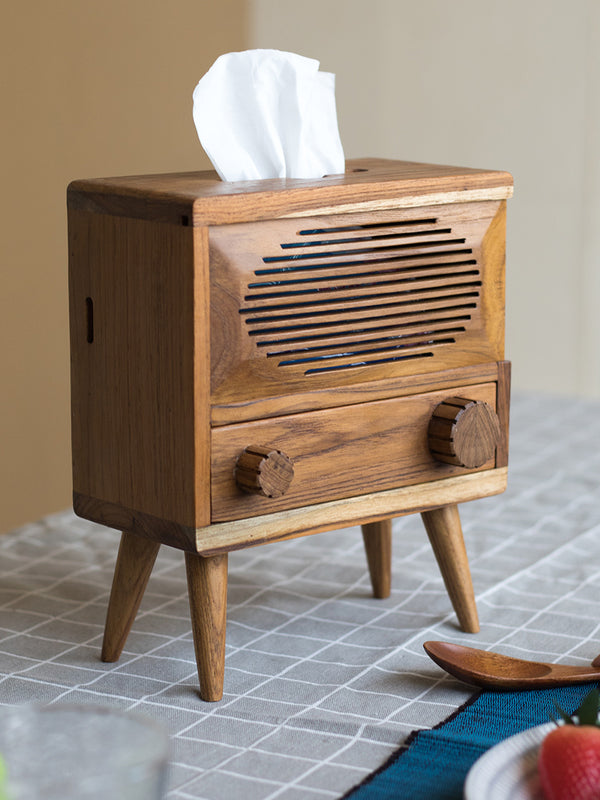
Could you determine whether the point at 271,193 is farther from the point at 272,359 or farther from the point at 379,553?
the point at 379,553

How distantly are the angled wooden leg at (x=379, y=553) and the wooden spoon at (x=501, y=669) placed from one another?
0.69 feet

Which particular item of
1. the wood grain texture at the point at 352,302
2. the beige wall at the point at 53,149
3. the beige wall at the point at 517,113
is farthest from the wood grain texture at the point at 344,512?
the beige wall at the point at 517,113

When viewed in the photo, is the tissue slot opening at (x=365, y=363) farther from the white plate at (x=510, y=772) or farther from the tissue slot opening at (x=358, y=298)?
the white plate at (x=510, y=772)

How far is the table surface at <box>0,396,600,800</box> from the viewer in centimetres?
94

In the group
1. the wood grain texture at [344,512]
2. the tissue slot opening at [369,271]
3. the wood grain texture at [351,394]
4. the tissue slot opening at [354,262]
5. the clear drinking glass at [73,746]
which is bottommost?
the clear drinking glass at [73,746]

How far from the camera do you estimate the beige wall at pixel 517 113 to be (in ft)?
7.39

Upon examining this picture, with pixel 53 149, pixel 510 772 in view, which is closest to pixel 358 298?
pixel 510 772

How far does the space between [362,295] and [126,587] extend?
0.35m

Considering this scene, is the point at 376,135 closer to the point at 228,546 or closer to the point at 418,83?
the point at 418,83

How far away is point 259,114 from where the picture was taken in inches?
40.9

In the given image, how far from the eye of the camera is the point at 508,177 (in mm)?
1111

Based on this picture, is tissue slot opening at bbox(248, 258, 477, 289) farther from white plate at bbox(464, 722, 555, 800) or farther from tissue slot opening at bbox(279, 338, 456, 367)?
white plate at bbox(464, 722, 555, 800)

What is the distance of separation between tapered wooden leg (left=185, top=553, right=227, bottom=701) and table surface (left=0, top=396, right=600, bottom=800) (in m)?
0.03

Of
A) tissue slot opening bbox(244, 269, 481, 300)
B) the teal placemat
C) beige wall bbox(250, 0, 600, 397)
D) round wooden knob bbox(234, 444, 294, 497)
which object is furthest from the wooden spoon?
beige wall bbox(250, 0, 600, 397)
